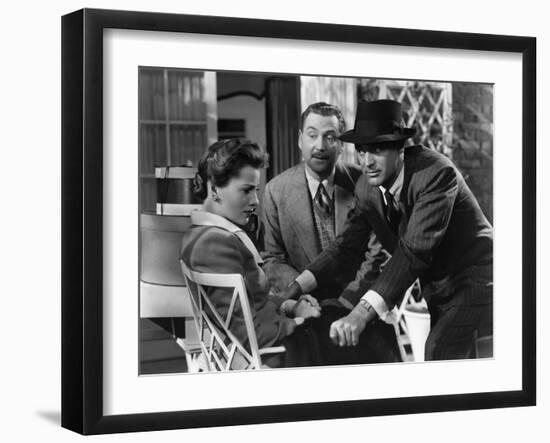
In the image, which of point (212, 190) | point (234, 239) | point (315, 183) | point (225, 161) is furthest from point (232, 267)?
point (315, 183)

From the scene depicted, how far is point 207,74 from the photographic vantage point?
5.61 meters

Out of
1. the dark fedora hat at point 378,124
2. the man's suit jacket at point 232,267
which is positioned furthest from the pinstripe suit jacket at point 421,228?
the man's suit jacket at point 232,267

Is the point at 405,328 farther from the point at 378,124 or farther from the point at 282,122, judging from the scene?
the point at 282,122

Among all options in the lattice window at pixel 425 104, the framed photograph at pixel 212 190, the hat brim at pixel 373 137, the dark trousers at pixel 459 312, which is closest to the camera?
the framed photograph at pixel 212 190

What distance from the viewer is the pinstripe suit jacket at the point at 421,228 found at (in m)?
5.98

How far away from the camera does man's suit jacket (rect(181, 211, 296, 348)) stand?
5.63 metres

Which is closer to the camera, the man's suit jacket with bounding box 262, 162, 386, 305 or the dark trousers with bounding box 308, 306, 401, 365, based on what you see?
the man's suit jacket with bounding box 262, 162, 386, 305

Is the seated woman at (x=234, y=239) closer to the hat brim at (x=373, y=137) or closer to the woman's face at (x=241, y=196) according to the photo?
the woman's face at (x=241, y=196)

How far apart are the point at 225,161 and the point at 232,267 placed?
504 millimetres

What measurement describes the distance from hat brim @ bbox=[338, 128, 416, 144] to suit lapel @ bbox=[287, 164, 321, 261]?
0.29 meters

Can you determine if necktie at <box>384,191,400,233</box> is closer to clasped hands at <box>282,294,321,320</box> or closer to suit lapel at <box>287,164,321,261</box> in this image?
suit lapel at <box>287,164,321,261</box>

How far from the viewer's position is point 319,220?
19.4 feet

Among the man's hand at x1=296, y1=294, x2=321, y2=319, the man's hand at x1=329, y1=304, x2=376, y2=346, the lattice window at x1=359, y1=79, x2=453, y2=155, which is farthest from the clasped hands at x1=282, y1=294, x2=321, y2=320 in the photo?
the lattice window at x1=359, y1=79, x2=453, y2=155

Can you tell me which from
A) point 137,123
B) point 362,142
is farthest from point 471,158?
point 137,123
